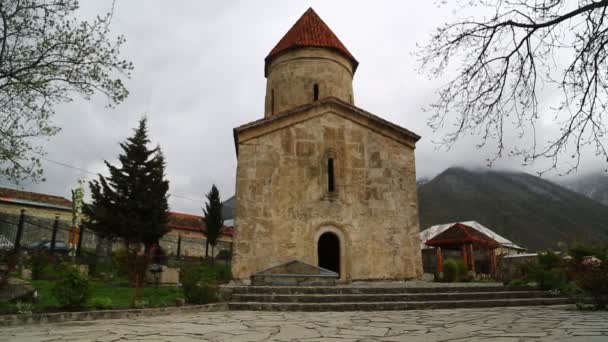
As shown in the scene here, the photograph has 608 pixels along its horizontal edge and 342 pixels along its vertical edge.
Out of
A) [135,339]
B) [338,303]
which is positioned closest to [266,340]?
[135,339]

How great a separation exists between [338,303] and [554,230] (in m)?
53.2

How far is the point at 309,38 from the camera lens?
49.3ft

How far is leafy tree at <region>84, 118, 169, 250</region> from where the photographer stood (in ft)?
58.4

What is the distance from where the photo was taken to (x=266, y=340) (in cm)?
364

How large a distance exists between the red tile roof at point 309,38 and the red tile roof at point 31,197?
18962 millimetres

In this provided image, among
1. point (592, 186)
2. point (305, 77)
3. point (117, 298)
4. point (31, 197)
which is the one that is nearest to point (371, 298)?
point (117, 298)

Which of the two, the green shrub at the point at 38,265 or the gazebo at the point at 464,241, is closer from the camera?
the green shrub at the point at 38,265

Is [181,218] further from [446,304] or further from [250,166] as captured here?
[446,304]

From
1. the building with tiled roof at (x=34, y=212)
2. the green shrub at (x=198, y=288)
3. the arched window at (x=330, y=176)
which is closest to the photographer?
the green shrub at (x=198, y=288)

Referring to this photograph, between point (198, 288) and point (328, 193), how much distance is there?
18.3 feet

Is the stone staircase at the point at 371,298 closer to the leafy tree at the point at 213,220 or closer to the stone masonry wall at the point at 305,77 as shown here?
the stone masonry wall at the point at 305,77

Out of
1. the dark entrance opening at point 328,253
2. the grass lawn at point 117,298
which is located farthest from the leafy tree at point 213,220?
the grass lawn at point 117,298

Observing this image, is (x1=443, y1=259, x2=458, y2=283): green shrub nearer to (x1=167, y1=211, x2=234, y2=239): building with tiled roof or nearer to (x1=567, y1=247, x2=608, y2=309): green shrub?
(x1=567, y1=247, x2=608, y2=309): green shrub

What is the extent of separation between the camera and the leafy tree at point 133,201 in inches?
701
